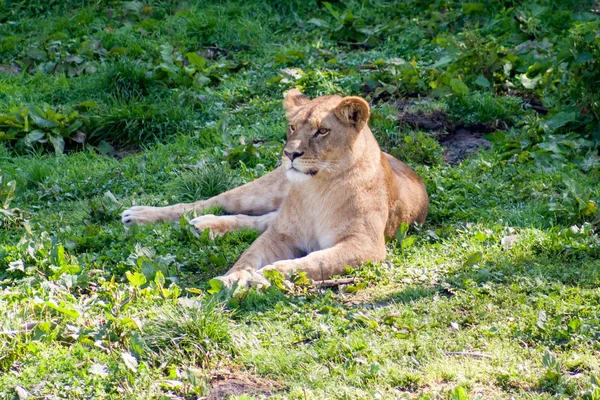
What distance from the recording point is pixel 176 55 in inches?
410

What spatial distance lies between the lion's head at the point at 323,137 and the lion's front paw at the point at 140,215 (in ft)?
4.47

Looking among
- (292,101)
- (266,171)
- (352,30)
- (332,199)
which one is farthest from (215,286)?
(352,30)

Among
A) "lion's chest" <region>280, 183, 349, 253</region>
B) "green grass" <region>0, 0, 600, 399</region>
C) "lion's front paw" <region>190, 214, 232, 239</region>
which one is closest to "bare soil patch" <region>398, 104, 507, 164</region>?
"green grass" <region>0, 0, 600, 399</region>

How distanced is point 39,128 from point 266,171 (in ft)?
8.32

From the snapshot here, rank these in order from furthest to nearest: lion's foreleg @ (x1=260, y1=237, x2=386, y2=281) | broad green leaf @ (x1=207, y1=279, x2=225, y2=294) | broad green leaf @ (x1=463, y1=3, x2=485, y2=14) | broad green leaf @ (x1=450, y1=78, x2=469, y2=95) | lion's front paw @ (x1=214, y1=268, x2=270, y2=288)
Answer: broad green leaf @ (x1=463, y1=3, x2=485, y2=14), broad green leaf @ (x1=450, y1=78, x2=469, y2=95), lion's foreleg @ (x1=260, y1=237, x2=386, y2=281), lion's front paw @ (x1=214, y1=268, x2=270, y2=288), broad green leaf @ (x1=207, y1=279, x2=225, y2=294)

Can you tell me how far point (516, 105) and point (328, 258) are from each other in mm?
3849

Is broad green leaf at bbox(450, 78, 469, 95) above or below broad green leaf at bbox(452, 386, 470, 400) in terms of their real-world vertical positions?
below

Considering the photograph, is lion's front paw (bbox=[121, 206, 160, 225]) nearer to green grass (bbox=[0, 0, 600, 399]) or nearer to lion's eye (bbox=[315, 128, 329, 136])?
green grass (bbox=[0, 0, 600, 399])

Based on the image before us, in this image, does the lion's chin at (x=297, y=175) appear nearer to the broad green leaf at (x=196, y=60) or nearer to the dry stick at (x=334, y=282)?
the dry stick at (x=334, y=282)

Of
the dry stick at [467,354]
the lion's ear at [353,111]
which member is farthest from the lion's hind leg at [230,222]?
the dry stick at [467,354]

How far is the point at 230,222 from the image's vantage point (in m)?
6.83

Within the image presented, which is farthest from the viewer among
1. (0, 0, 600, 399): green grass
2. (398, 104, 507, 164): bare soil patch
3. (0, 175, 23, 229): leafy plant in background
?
(398, 104, 507, 164): bare soil patch

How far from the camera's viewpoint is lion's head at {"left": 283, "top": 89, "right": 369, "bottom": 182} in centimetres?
611

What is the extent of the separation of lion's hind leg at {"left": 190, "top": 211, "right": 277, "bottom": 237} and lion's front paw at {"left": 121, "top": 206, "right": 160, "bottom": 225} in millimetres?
421
